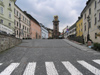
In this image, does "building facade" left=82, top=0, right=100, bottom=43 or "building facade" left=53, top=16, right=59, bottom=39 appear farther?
"building facade" left=53, top=16, right=59, bottom=39

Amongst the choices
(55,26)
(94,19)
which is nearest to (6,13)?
(94,19)

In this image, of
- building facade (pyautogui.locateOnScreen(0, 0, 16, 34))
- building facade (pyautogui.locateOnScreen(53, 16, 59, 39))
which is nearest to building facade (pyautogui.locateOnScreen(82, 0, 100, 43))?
building facade (pyautogui.locateOnScreen(0, 0, 16, 34))

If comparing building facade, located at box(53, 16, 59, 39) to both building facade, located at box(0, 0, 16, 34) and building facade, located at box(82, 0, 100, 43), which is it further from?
building facade, located at box(82, 0, 100, 43)

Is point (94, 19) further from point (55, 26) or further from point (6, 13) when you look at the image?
point (55, 26)

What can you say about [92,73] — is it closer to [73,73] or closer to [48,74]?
[73,73]

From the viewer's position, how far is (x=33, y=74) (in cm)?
386

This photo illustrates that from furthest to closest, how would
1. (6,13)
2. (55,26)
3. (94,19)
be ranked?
1. (55,26)
2. (6,13)
3. (94,19)

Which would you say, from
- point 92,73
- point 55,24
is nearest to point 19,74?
point 92,73

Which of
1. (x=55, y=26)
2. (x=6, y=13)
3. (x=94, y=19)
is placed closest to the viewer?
(x=94, y=19)

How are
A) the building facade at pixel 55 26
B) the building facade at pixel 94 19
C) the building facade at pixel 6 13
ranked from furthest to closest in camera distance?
the building facade at pixel 55 26
the building facade at pixel 6 13
the building facade at pixel 94 19

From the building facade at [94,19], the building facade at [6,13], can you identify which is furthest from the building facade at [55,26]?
the building facade at [94,19]

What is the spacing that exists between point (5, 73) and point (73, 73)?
3.48 meters

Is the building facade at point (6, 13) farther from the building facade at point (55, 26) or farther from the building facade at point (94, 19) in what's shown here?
the building facade at point (55, 26)

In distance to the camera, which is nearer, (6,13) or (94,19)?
(94,19)
